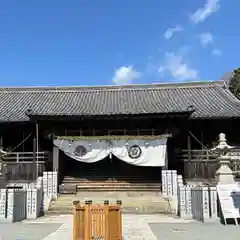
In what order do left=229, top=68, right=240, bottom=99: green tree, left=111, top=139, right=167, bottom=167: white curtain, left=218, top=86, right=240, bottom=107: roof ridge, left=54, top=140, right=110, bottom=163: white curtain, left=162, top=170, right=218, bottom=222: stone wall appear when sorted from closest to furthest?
left=162, top=170, right=218, bottom=222: stone wall
left=111, top=139, right=167, bottom=167: white curtain
left=54, top=140, right=110, bottom=163: white curtain
left=218, top=86, right=240, bottom=107: roof ridge
left=229, top=68, right=240, bottom=99: green tree

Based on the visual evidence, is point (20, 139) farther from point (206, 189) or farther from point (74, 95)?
point (206, 189)

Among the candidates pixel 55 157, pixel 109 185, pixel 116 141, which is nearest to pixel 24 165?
pixel 55 157

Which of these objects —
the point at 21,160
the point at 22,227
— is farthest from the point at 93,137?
the point at 22,227

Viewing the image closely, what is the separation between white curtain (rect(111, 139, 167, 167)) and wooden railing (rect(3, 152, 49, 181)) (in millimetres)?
4756

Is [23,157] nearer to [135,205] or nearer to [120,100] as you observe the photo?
[135,205]

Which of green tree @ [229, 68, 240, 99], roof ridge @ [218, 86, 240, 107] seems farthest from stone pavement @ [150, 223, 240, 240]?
green tree @ [229, 68, 240, 99]

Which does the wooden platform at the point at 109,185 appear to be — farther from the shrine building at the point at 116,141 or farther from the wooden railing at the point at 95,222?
the wooden railing at the point at 95,222

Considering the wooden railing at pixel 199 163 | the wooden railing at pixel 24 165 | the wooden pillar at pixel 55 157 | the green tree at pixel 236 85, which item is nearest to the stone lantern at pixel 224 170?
the wooden railing at pixel 199 163

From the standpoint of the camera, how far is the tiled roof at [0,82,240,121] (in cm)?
2862

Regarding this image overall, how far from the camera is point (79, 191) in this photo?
81.5ft

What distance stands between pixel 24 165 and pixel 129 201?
754 centimetres

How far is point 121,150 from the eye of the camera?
25.3 metres

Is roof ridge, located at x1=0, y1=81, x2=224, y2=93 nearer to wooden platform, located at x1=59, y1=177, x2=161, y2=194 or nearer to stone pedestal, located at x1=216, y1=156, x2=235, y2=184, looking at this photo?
wooden platform, located at x1=59, y1=177, x2=161, y2=194

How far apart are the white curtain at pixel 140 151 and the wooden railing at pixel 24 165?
15.6ft
